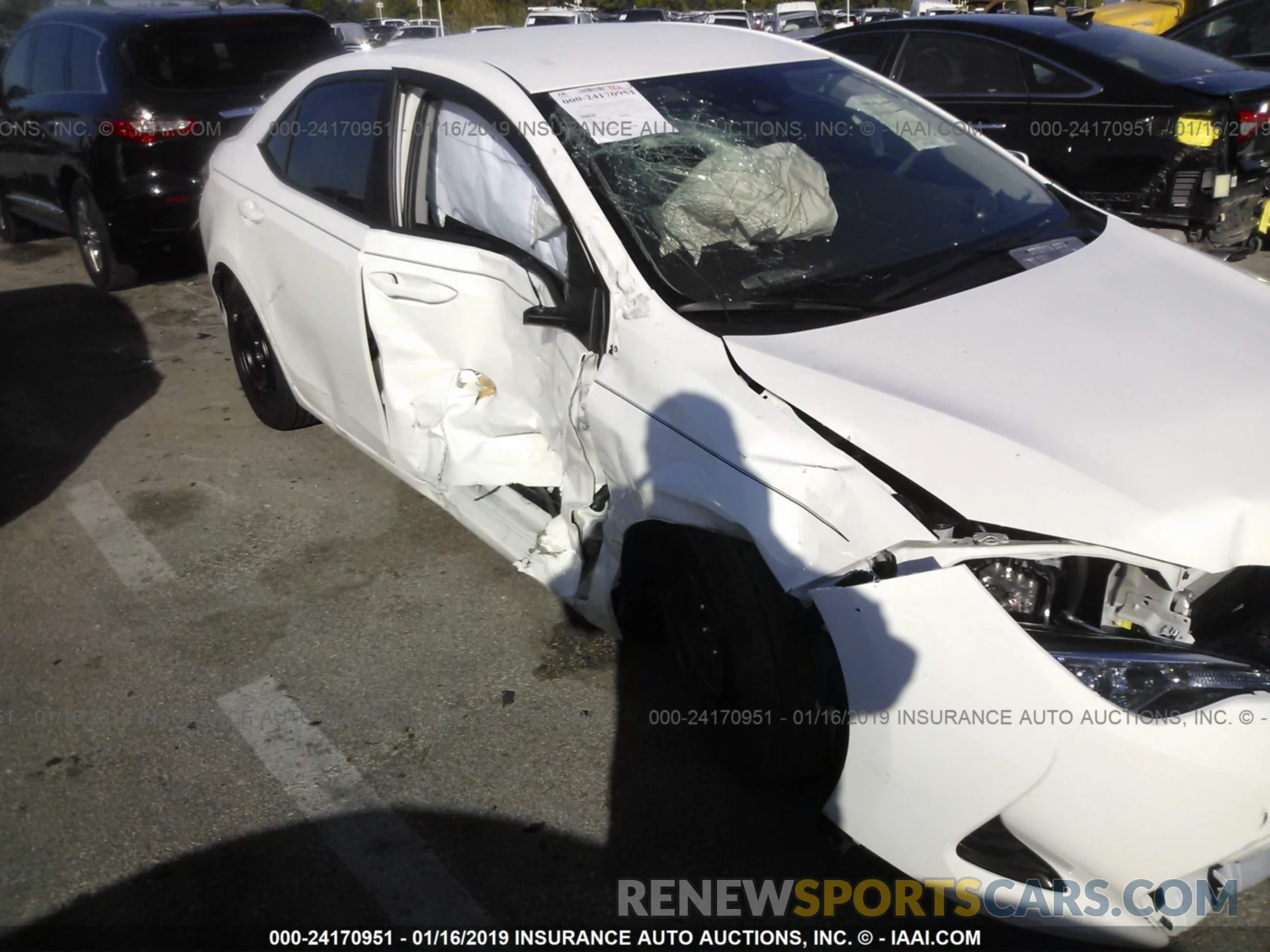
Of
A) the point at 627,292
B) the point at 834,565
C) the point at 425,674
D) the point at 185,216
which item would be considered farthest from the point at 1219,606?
the point at 185,216

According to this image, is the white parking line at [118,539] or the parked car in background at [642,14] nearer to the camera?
the white parking line at [118,539]

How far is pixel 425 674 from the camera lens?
3178mm

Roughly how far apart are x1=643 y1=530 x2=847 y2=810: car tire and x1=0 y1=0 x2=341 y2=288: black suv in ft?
17.6

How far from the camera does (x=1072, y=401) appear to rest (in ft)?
7.18

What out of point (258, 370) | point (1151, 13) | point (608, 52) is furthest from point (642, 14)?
point (608, 52)

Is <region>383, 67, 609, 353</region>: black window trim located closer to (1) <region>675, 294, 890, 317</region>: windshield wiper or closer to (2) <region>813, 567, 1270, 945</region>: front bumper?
(1) <region>675, 294, 890, 317</region>: windshield wiper

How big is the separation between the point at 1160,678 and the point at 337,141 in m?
3.16

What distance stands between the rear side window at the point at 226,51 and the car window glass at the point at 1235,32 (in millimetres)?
6758

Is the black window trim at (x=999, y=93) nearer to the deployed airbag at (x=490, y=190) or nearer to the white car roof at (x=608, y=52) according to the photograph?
the white car roof at (x=608, y=52)

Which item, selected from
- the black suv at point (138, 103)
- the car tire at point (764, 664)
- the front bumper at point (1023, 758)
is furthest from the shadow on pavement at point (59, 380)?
the front bumper at point (1023, 758)

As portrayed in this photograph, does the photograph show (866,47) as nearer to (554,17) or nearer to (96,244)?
(96,244)

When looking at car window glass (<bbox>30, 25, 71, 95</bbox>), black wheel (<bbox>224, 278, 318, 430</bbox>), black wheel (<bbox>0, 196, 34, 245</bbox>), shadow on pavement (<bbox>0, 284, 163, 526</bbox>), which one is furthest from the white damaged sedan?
black wheel (<bbox>0, 196, 34, 245</bbox>)

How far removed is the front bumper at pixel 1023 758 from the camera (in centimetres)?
181

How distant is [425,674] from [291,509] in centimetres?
136
